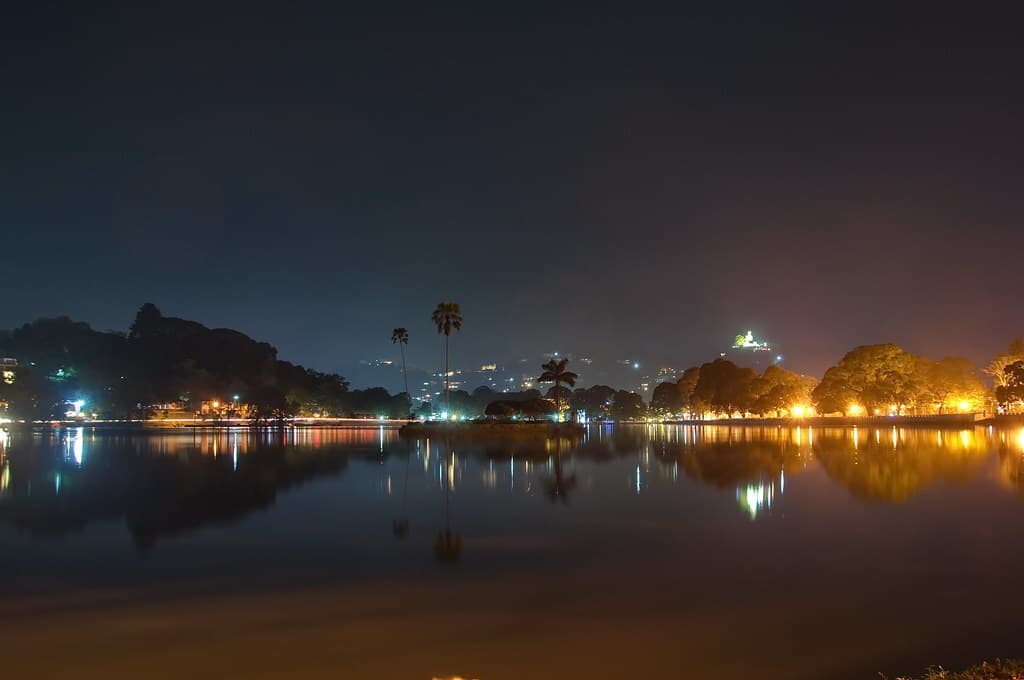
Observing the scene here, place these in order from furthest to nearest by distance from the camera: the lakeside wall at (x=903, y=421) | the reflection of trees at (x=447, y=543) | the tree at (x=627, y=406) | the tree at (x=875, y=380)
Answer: the tree at (x=627, y=406) → the tree at (x=875, y=380) → the lakeside wall at (x=903, y=421) → the reflection of trees at (x=447, y=543)

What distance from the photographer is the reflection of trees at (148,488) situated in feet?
69.6

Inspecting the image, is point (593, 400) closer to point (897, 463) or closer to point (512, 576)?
point (897, 463)

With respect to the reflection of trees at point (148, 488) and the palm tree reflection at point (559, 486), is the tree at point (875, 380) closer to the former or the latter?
the palm tree reflection at point (559, 486)

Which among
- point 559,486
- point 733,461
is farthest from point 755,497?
point 733,461

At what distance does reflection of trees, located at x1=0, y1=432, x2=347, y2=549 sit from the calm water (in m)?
0.21

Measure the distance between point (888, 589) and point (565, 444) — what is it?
44693 millimetres

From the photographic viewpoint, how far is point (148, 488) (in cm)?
2855

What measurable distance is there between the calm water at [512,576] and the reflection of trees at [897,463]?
1.26 feet

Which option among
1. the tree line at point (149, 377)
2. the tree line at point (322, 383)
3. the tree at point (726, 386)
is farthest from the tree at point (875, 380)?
the tree line at point (149, 377)

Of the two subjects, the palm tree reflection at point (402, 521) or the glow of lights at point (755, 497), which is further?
the glow of lights at point (755, 497)

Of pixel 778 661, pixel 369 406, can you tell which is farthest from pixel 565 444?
pixel 369 406

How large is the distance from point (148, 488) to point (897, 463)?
31596 millimetres

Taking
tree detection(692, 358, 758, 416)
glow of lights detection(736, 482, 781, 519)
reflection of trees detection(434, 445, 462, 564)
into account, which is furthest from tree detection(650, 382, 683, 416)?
reflection of trees detection(434, 445, 462, 564)

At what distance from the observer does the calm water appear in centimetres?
979
